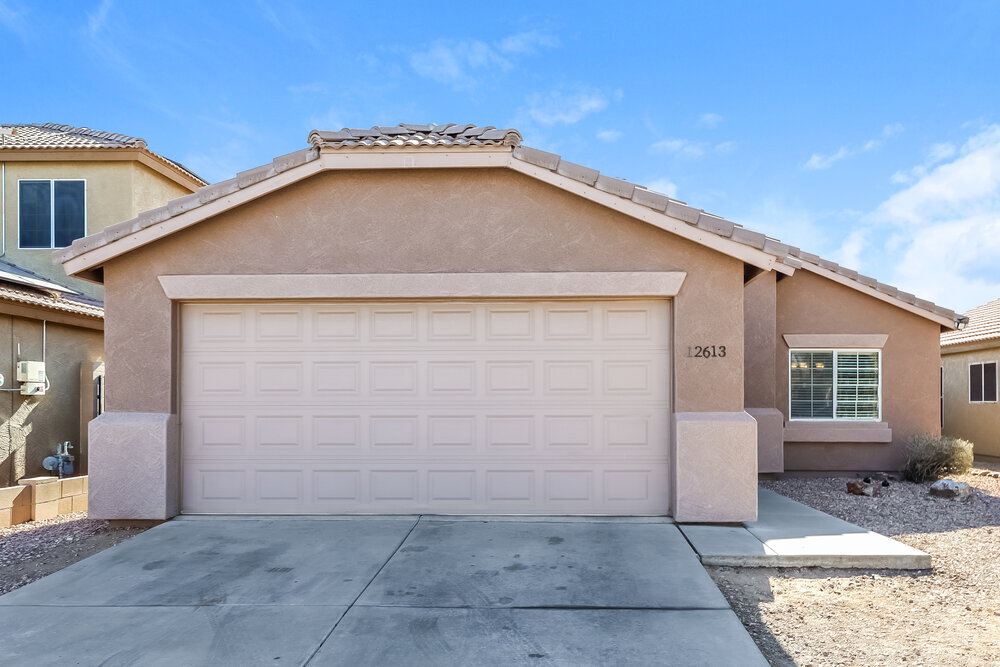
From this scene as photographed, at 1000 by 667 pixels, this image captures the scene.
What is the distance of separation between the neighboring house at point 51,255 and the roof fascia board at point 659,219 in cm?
831

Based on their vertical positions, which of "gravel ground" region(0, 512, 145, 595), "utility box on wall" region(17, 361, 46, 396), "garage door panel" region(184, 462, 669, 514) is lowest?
"gravel ground" region(0, 512, 145, 595)

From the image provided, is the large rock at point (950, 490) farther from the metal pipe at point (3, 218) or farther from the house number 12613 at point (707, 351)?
the metal pipe at point (3, 218)

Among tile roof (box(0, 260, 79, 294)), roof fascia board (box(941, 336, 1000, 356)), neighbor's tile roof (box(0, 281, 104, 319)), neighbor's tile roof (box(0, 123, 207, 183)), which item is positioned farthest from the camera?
roof fascia board (box(941, 336, 1000, 356))

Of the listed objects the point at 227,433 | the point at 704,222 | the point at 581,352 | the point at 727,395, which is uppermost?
the point at 704,222

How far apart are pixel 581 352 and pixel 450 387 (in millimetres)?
1624

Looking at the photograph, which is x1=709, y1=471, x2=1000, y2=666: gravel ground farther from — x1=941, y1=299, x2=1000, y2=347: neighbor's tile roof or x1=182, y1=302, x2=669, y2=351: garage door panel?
x1=941, y1=299, x2=1000, y2=347: neighbor's tile roof

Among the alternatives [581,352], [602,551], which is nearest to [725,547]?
[602,551]

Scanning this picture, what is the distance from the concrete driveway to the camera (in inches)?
168

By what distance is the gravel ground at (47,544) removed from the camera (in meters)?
6.42

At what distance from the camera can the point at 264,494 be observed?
7.76 m

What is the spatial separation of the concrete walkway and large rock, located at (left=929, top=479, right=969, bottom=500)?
344 cm

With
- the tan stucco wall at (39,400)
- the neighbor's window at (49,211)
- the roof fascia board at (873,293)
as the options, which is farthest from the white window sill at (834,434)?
the neighbor's window at (49,211)

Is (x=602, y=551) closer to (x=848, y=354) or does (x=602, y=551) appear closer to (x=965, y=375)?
(x=848, y=354)

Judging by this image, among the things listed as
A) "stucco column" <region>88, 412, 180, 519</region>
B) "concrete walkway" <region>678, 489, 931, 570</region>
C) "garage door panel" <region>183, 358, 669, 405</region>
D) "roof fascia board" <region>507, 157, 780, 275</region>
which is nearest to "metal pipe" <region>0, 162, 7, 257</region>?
"stucco column" <region>88, 412, 180, 519</region>
